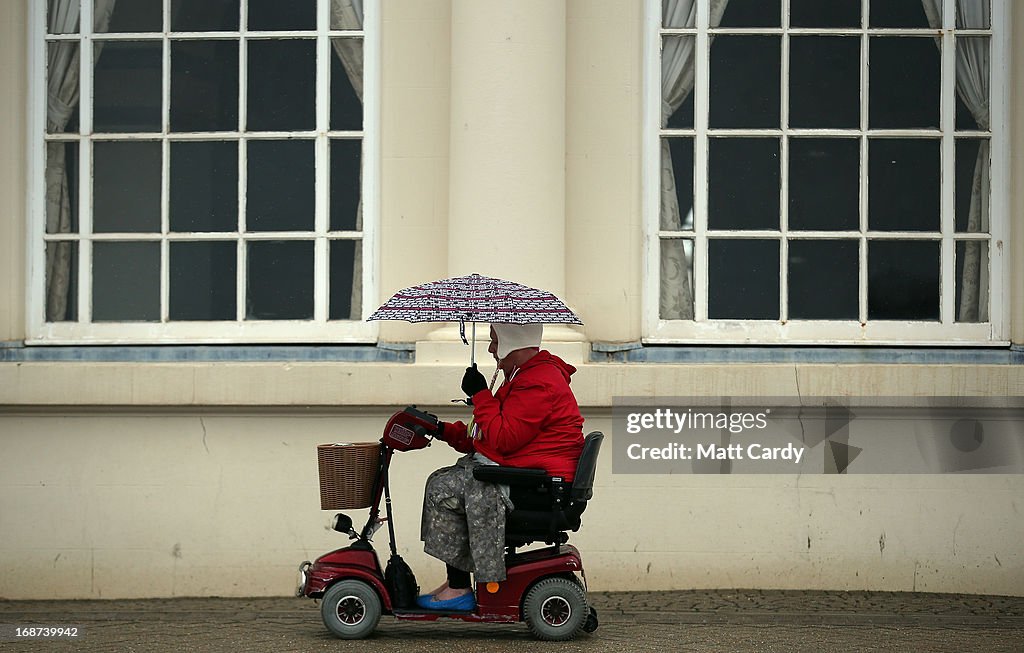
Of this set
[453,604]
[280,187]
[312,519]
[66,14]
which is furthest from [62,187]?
[453,604]

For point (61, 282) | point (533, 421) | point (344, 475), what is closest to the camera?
point (533, 421)

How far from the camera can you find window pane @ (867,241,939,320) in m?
8.27

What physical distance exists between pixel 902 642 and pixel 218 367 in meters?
3.82

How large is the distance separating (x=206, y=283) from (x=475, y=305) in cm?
267

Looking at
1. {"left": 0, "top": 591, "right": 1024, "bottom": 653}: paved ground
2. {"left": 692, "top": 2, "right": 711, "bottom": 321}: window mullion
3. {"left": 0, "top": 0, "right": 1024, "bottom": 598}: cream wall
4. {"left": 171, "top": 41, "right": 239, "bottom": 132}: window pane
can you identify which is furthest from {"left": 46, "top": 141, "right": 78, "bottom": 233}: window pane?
{"left": 692, "top": 2, "right": 711, "bottom": 321}: window mullion

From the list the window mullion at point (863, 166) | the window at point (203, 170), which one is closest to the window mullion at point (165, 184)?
the window at point (203, 170)

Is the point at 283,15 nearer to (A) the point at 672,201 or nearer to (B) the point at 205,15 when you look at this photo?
(B) the point at 205,15

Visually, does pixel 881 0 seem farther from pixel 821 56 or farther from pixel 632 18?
pixel 632 18

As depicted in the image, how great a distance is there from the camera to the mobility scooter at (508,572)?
6.23 metres

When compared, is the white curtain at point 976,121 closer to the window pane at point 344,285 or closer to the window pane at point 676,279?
the window pane at point 676,279

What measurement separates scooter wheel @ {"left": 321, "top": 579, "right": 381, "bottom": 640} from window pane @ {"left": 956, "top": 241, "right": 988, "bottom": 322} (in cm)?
388

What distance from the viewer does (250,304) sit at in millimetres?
8344

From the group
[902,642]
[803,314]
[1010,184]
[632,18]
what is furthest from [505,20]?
[902,642]

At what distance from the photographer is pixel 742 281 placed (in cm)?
828
